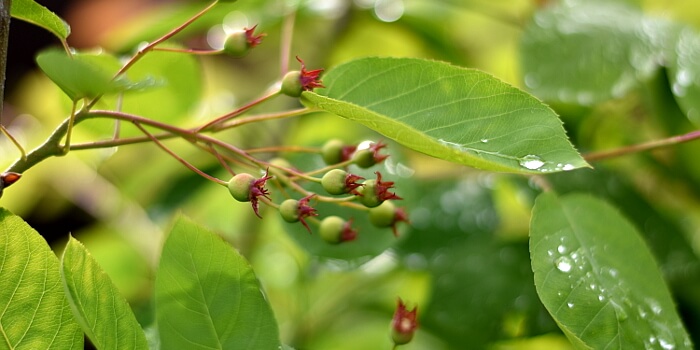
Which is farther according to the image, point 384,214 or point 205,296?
point 384,214

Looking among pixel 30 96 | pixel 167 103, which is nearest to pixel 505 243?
pixel 167 103

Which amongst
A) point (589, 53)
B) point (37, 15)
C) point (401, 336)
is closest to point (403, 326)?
point (401, 336)

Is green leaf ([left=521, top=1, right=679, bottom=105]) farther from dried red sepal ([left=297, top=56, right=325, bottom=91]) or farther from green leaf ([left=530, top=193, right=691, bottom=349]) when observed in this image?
dried red sepal ([left=297, top=56, right=325, bottom=91])

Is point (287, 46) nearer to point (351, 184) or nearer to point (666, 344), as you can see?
point (351, 184)

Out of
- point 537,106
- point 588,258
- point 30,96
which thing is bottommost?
point 30,96

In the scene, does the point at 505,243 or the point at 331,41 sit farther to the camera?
the point at 331,41

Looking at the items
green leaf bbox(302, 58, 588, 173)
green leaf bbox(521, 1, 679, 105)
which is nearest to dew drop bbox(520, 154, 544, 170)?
green leaf bbox(302, 58, 588, 173)

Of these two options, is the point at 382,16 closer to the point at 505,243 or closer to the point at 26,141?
the point at 505,243
